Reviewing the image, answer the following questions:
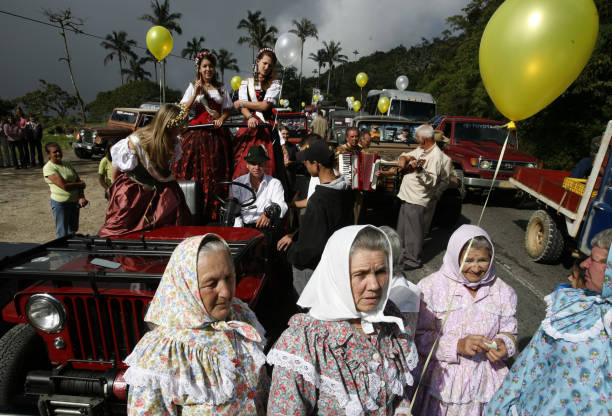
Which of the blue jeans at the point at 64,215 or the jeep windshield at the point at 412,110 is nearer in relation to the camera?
the blue jeans at the point at 64,215

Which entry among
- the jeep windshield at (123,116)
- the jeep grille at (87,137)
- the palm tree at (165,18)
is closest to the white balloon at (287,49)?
the jeep windshield at (123,116)

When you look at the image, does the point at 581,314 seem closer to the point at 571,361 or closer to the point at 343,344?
the point at 571,361

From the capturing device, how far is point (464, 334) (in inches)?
82.9

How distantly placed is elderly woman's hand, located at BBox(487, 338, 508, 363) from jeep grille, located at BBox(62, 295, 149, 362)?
6.75 feet

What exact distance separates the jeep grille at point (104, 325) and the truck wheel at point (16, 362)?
38cm

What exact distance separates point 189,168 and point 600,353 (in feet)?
13.4

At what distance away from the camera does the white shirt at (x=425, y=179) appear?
16.4ft

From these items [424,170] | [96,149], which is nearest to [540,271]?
[424,170]

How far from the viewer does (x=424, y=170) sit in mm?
4996

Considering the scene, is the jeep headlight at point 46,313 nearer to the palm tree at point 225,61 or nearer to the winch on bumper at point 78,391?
the winch on bumper at point 78,391

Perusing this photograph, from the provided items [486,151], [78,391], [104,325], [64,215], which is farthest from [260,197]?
[486,151]

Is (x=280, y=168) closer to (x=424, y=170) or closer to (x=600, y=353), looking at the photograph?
(x=424, y=170)

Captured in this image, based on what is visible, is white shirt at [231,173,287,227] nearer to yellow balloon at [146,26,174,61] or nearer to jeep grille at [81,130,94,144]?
yellow balloon at [146,26,174,61]

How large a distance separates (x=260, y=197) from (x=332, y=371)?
8.57 feet
